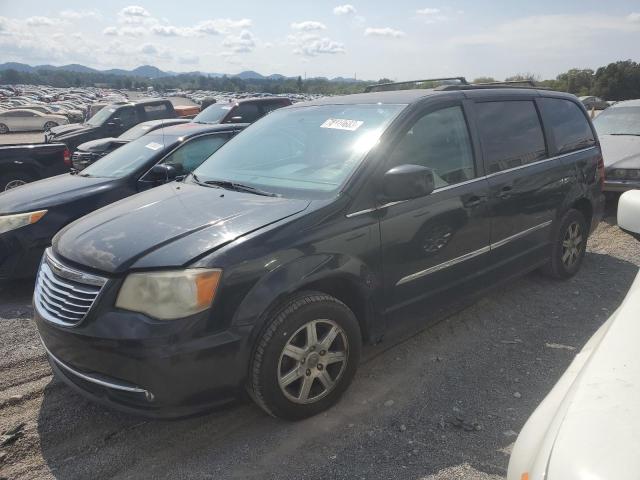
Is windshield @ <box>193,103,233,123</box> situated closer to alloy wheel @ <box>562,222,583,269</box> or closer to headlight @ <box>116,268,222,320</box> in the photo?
alloy wheel @ <box>562,222,583,269</box>

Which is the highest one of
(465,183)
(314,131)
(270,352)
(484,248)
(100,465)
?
(314,131)

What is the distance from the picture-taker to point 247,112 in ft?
38.8

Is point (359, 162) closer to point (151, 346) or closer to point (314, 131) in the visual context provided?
point (314, 131)

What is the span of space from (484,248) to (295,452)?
202 centimetres

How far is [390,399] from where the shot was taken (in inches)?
121

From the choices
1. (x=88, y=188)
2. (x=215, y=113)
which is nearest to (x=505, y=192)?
(x=88, y=188)

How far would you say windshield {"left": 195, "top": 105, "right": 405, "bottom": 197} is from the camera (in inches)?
123

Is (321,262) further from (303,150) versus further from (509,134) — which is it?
(509,134)

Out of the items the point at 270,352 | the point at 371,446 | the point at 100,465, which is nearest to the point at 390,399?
the point at 371,446

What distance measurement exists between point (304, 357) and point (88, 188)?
11.6 feet

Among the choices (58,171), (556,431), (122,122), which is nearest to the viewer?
(556,431)

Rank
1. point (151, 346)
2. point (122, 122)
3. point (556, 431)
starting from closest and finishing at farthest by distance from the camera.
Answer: point (556, 431) → point (151, 346) → point (122, 122)

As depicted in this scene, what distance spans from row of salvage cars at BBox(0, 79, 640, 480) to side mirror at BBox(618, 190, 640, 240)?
0.04ft

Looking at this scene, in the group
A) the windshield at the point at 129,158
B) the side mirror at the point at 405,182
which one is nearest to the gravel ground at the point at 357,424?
the side mirror at the point at 405,182
